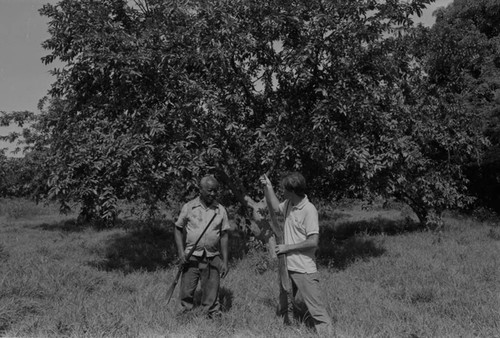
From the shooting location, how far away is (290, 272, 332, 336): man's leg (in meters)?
3.91

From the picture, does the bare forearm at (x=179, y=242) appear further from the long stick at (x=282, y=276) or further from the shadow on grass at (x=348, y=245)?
the shadow on grass at (x=348, y=245)

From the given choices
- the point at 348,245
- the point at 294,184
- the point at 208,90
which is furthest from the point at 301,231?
the point at 348,245

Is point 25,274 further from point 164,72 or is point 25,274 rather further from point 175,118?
point 164,72

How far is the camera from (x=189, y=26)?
7508 millimetres

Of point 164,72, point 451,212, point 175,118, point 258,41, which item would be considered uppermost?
point 258,41

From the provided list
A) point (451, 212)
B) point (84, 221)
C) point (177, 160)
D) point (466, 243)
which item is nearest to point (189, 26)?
point (177, 160)

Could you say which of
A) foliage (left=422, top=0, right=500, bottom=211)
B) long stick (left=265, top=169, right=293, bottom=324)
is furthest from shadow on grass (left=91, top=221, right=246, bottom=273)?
foliage (left=422, top=0, right=500, bottom=211)

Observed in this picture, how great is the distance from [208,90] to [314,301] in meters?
4.40

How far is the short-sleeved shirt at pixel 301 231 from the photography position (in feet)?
13.1

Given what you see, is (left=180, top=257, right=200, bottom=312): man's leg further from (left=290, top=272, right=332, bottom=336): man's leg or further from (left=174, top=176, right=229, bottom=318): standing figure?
(left=290, top=272, right=332, bottom=336): man's leg

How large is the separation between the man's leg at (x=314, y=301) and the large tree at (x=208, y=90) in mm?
3506

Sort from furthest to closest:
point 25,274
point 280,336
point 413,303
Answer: point 25,274
point 413,303
point 280,336

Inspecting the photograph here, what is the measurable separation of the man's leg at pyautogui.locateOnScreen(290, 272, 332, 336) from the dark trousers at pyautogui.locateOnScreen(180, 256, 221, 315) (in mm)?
1233

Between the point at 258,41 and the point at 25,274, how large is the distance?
18.4 feet
